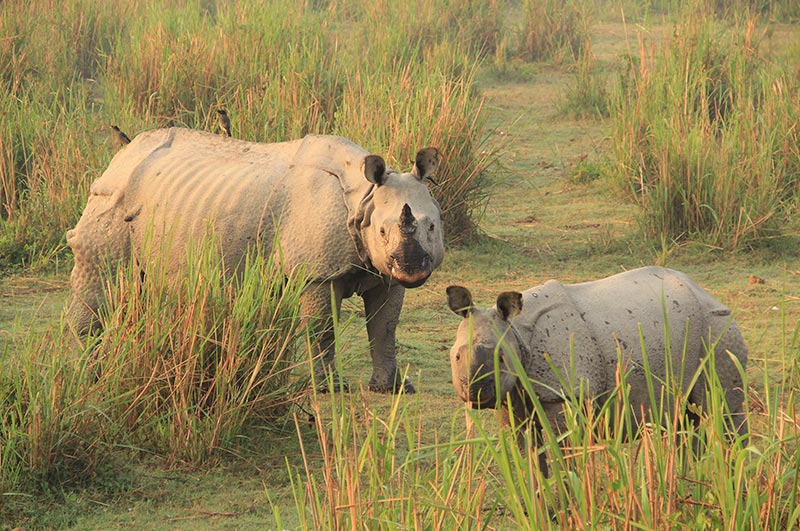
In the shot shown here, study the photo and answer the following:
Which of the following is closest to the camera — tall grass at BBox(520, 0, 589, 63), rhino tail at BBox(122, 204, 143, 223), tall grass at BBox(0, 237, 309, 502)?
tall grass at BBox(0, 237, 309, 502)

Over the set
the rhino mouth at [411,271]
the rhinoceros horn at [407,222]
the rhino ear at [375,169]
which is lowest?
the rhino mouth at [411,271]

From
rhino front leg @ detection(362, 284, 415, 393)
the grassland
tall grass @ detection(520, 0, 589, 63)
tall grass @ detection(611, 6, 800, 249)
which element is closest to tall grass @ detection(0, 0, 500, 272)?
the grassland

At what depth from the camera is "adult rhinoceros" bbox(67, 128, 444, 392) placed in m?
4.88

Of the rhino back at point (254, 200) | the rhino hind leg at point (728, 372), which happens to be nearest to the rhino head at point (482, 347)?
the rhino hind leg at point (728, 372)

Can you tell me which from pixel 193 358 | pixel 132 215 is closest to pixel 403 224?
pixel 193 358

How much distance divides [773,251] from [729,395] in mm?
3534

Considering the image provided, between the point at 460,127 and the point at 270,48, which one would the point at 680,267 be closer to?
the point at 460,127

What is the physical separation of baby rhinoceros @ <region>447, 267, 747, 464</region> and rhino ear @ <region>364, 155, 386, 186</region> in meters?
0.99

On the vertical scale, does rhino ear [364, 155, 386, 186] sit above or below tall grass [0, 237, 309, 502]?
above

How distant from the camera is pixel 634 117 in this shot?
823 cm

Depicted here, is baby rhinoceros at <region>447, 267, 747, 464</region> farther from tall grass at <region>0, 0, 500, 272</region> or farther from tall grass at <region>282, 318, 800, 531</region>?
tall grass at <region>0, 0, 500, 272</region>

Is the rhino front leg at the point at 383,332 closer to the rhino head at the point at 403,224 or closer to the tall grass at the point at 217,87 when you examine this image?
the rhino head at the point at 403,224

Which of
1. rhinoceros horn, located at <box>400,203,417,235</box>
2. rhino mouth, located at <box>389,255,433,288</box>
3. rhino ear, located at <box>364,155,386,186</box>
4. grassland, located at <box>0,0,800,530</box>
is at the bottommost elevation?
grassland, located at <box>0,0,800,530</box>

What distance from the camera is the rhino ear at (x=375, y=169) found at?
4.78m
